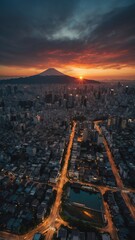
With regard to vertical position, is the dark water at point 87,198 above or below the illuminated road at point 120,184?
below

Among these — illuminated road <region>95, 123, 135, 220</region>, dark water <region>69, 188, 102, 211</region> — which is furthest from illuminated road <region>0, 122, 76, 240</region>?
illuminated road <region>95, 123, 135, 220</region>

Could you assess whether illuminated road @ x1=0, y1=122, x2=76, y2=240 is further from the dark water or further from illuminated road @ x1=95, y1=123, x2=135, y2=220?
illuminated road @ x1=95, y1=123, x2=135, y2=220

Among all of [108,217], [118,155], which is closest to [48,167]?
[108,217]

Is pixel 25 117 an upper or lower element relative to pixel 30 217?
upper

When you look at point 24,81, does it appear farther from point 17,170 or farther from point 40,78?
point 17,170

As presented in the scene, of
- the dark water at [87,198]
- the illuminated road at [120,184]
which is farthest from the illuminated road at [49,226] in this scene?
the illuminated road at [120,184]

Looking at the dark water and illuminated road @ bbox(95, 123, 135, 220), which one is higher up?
illuminated road @ bbox(95, 123, 135, 220)

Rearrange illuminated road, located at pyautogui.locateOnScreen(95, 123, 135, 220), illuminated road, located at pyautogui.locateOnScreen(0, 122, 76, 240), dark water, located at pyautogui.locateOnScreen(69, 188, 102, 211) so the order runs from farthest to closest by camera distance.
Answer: dark water, located at pyautogui.locateOnScreen(69, 188, 102, 211)
illuminated road, located at pyautogui.locateOnScreen(95, 123, 135, 220)
illuminated road, located at pyautogui.locateOnScreen(0, 122, 76, 240)

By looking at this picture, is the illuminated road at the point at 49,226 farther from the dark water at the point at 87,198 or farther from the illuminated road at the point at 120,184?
the illuminated road at the point at 120,184

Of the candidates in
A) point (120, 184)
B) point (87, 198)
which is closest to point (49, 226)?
point (87, 198)
